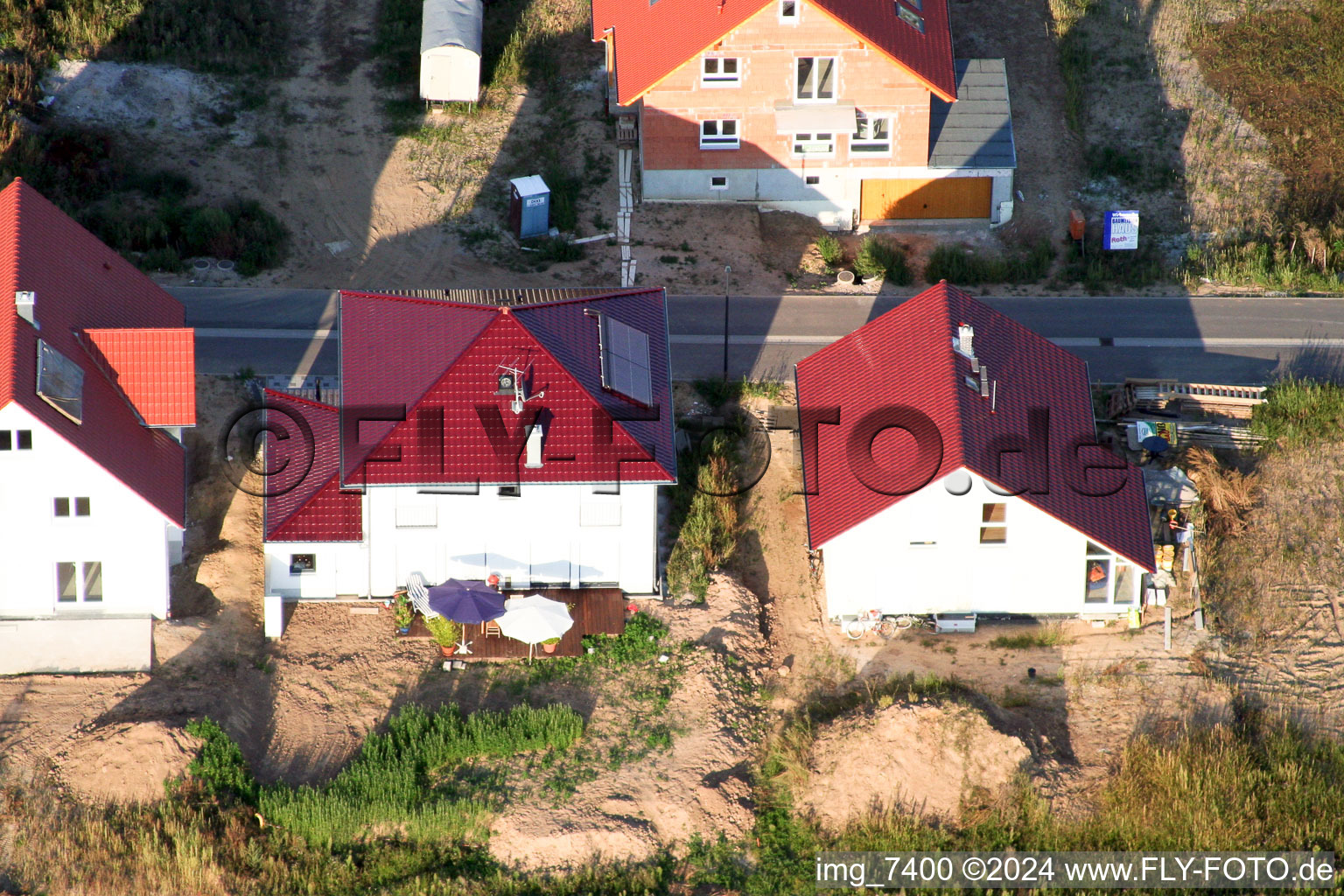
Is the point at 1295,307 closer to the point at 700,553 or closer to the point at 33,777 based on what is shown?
the point at 700,553

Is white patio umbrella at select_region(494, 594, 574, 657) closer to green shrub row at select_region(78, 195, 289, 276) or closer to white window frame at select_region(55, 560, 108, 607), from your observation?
white window frame at select_region(55, 560, 108, 607)

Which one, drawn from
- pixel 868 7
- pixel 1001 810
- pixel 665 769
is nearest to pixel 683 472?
pixel 665 769

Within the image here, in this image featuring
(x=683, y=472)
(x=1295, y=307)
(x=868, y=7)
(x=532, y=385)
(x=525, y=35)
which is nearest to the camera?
(x=532, y=385)

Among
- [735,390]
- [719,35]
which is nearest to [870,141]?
[719,35]

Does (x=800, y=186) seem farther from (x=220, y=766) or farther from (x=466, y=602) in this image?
(x=220, y=766)

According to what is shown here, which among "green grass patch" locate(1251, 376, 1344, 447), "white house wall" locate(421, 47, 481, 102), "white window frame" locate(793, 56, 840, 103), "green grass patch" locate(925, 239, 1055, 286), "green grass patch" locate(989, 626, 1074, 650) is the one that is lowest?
"green grass patch" locate(989, 626, 1074, 650)

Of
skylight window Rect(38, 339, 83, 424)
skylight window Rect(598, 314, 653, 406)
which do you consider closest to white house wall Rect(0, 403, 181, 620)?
skylight window Rect(38, 339, 83, 424)
